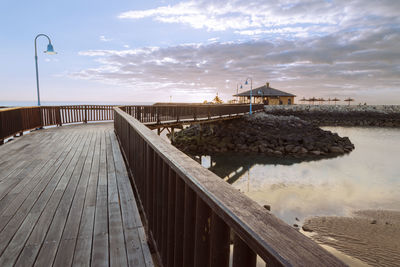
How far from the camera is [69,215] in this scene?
3.38m

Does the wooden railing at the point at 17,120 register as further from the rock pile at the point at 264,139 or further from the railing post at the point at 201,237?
the rock pile at the point at 264,139

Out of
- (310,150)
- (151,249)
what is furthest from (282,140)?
(151,249)

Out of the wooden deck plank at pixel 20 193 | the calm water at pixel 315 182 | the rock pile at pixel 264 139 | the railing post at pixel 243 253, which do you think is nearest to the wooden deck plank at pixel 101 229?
the wooden deck plank at pixel 20 193

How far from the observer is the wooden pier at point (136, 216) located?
1.00 m

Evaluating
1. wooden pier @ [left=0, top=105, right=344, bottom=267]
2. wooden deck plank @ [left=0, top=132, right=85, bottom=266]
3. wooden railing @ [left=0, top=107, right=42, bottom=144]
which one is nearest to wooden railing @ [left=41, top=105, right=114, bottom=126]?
wooden railing @ [left=0, top=107, right=42, bottom=144]

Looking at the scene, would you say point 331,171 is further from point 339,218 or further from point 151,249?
point 151,249

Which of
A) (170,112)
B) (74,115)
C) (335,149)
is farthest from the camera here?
(335,149)

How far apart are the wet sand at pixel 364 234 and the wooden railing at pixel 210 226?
8883 mm

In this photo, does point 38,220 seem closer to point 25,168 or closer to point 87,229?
point 87,229

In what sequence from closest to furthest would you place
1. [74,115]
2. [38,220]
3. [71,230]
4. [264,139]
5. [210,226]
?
→ [210,226], [71,230], [38,220], [74,115], [264,139]

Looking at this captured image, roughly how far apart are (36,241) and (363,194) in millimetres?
17832

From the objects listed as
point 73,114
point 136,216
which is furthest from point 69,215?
point 73,114

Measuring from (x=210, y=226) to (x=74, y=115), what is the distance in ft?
54.4

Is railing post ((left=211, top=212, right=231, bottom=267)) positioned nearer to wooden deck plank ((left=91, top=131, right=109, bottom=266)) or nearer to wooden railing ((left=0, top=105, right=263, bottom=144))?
wooden deck plank ((left=91, top=131, right=109, bottom=266))
